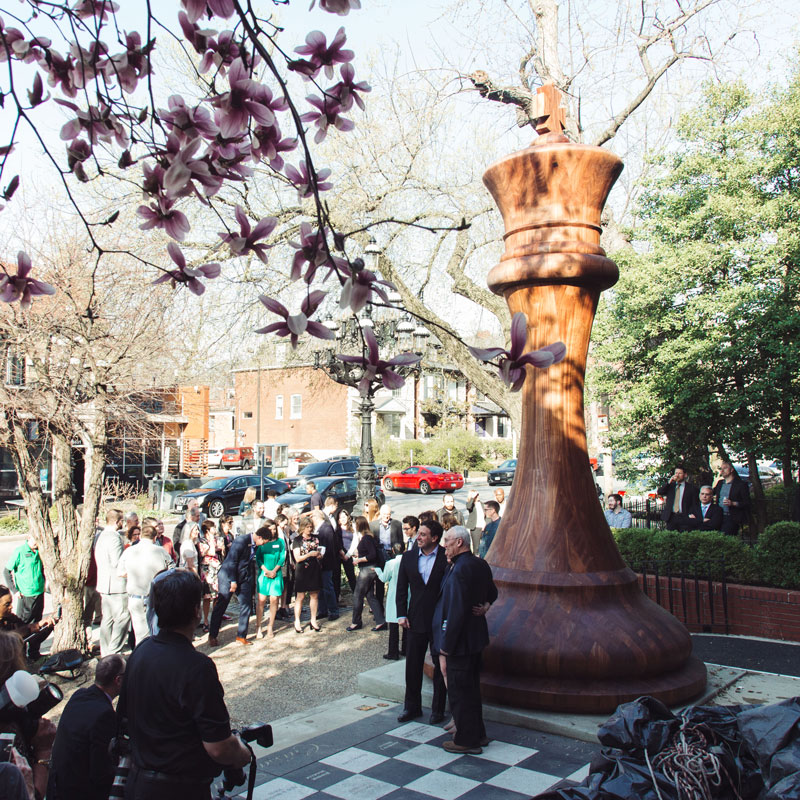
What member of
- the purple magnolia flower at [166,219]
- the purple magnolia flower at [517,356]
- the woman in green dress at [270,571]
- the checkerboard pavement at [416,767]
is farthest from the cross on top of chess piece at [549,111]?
the woman in green dress at [270,571]

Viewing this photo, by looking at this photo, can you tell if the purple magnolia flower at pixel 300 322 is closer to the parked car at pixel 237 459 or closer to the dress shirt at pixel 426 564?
the dress shirt at pixel 426 564

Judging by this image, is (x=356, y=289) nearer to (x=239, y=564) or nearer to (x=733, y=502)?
(x=239, y=564)

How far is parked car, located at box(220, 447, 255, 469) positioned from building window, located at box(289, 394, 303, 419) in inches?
183

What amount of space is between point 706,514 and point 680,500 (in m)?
0.61

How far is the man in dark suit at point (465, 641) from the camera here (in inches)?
193

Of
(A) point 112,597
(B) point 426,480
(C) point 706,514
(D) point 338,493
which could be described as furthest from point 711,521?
(B) point 426,480

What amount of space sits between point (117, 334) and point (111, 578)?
3.23 metres

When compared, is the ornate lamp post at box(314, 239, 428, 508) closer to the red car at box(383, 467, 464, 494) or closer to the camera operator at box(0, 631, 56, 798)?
the camera operator at box(0, 631, 56, 798)

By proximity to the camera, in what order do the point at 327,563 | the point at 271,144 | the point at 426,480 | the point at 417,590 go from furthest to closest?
the point at 426,480 < the point at 327,563 < the point at 417,590 < the point at 271,144

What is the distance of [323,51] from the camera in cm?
223

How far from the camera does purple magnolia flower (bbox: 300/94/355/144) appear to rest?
2.40 m

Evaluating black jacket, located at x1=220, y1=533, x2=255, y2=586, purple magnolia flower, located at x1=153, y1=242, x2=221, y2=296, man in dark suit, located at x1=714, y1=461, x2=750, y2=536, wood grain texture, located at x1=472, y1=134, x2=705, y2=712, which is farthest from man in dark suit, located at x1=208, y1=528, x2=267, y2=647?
purple magnolia flower, located at x1=153, y1=242, x2=221, y2=296

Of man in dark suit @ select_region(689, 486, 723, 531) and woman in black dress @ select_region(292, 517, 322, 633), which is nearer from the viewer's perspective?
woman in black dress @ select_region(292, 517, 322, 633)

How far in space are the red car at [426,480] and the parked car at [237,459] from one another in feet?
57.4
